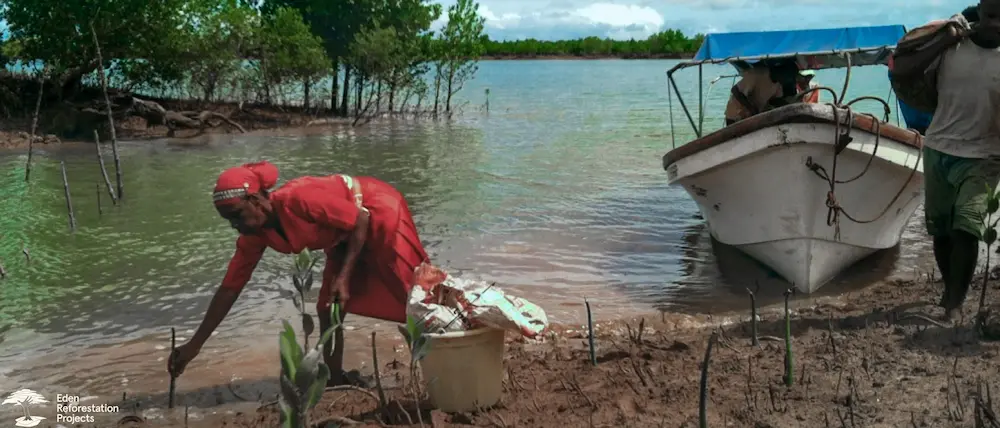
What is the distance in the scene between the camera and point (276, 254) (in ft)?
27.6

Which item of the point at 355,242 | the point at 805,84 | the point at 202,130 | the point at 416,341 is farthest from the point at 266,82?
the point at 416,341

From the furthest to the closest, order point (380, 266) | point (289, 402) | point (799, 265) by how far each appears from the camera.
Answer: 1. point (799, 265)
2. point (380, 266)
3. point (289, 402)

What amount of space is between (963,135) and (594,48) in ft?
256

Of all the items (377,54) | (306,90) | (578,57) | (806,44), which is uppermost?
(578,57)

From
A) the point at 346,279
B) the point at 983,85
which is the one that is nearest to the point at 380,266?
the point at 346,279

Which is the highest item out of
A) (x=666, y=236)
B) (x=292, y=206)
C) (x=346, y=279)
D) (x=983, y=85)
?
(x=983, y=85)

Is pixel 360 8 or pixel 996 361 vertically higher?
pixel 360 8

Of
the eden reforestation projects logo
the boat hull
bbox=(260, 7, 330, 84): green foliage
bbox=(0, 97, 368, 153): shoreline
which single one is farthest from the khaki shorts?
bbox=(260, 7, 330, 84): green foliage

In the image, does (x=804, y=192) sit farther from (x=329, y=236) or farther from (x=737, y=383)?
(x=329, y=236)

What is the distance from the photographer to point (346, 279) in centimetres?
393

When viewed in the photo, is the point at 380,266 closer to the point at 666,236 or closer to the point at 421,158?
the point at 666,236

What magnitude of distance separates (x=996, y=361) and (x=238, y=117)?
19.3m

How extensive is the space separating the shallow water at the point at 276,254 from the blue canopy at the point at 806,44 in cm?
183

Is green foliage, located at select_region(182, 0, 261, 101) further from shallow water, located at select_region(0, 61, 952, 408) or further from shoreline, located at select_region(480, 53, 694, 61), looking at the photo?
Result: shoreline, located at select_region(480, 53, 694, 61)
